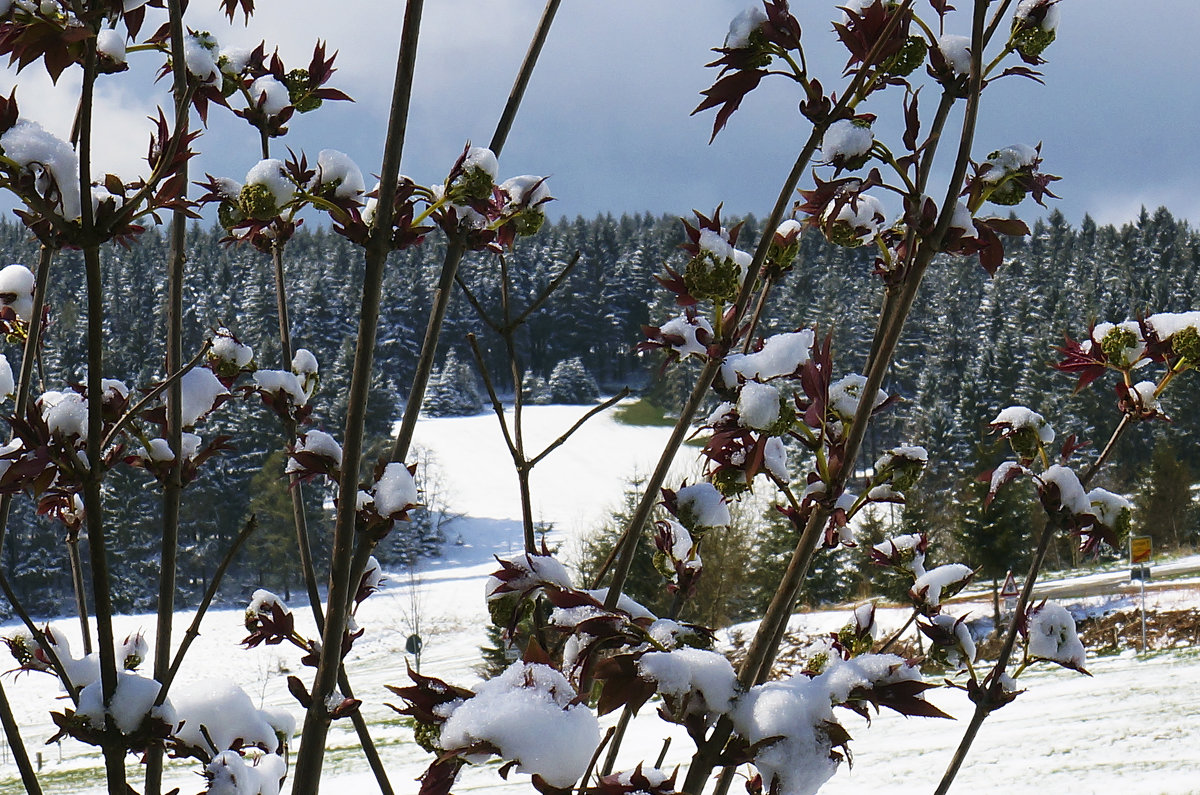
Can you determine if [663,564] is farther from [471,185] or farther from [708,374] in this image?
[471,185]

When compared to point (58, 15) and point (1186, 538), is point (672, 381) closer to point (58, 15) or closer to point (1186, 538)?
point (1186, 538)

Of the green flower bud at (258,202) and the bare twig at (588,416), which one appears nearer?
the green flower bud at (258,202)

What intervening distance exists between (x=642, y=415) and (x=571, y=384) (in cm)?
672

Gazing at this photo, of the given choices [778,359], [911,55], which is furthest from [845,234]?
[778,359]

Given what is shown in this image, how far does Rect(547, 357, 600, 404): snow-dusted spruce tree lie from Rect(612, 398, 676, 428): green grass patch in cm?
368

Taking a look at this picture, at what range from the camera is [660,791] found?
2.45 feet

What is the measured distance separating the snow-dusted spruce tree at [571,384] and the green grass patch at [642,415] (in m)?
3.68

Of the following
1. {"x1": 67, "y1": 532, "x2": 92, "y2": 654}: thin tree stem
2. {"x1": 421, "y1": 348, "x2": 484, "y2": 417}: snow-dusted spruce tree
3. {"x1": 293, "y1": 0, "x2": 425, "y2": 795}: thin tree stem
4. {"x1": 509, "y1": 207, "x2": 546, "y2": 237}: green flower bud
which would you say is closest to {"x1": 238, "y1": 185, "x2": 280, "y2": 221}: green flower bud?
{"x1": 293, "y1": 0, "x2": 425, "y2": 795}: thin tree stem

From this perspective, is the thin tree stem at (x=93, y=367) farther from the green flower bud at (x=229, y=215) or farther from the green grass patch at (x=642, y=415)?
the green grass patch at (x=642, y=415)

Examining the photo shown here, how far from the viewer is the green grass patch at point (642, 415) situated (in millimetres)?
63025

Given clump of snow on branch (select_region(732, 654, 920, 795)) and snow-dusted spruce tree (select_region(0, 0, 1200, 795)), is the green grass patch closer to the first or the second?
snow-dusted spruce tree (select_region(0, 0, 1200, 795))

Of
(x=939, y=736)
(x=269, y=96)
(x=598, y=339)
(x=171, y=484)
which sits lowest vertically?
(x=939, y=736)

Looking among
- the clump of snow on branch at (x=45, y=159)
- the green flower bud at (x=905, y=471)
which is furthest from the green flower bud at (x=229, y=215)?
the green flower bud at (x=905, y=471)

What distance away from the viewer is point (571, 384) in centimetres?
6819
